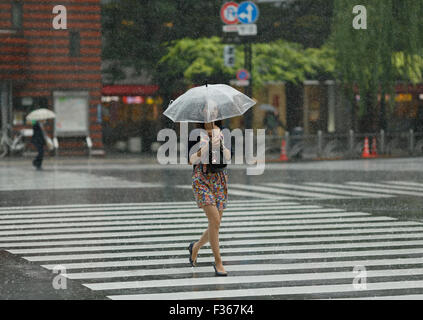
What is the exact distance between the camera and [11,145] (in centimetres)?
3647

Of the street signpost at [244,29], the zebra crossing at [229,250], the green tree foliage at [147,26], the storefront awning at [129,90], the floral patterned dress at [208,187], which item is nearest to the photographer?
the zebra crossing at [229,250]

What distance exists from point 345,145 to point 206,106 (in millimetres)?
26372

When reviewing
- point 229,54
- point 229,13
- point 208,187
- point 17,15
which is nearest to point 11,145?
point 17,15

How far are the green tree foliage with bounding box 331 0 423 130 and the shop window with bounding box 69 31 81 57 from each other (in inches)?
414

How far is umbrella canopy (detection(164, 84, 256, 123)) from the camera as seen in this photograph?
9359 mm

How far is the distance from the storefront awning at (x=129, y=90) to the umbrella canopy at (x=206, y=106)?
35.0 metres

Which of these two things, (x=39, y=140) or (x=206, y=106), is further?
(x=39, y=140)

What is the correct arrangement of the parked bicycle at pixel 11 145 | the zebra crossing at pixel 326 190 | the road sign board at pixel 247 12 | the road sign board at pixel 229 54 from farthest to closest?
the parked bicycle at pixel 11 145 → the road sign board at pixel 229 54 → the road sign board at pixel 247 12 → the zebra crossing at pixel 326 190

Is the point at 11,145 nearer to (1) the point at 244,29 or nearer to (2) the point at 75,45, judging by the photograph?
(2) the point at 75,45

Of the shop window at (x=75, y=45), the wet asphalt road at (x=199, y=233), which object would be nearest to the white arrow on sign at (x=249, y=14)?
the shop window at (x=75, y=45)

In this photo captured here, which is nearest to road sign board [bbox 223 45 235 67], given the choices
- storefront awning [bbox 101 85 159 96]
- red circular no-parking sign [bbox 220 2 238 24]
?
red circular no-parking sign [bbox 220 2 238 24]

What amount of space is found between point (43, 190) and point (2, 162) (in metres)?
12.7

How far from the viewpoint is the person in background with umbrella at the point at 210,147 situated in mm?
9352

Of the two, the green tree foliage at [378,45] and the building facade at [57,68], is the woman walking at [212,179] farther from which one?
the building facade at [57,68]
